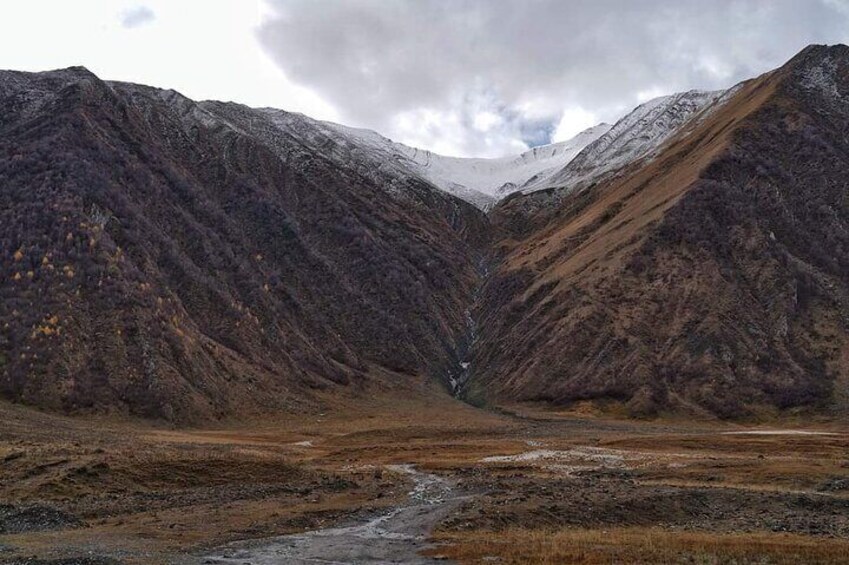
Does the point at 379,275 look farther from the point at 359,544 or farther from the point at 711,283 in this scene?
the point at 359,544

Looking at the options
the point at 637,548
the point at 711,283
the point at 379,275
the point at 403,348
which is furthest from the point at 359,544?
the point at 379,275

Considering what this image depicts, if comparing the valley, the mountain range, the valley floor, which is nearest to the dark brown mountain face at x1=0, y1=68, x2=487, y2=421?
the mountain range

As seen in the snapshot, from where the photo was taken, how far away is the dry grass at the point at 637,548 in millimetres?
21047

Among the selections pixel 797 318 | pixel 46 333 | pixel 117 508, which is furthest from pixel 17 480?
pixel 797 318

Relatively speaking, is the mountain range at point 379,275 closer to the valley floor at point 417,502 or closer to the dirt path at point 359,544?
the valley floor at point 417,502

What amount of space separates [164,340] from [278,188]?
75120mm

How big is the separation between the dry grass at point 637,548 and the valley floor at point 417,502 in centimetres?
8

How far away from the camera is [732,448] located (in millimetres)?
56344

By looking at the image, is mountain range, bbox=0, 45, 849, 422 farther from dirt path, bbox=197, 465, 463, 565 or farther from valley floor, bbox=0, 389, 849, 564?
dirt path, bbox=197, 465, 463, 565

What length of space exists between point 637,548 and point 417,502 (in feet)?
43.0

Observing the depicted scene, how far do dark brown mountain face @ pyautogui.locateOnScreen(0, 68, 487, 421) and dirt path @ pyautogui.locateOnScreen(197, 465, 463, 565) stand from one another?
48.7 meters

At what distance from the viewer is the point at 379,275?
13825cm

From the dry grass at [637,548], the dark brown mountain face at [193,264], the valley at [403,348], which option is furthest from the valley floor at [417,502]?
the dark brown mountain face at [193,264]

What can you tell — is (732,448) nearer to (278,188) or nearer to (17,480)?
(17,480)
